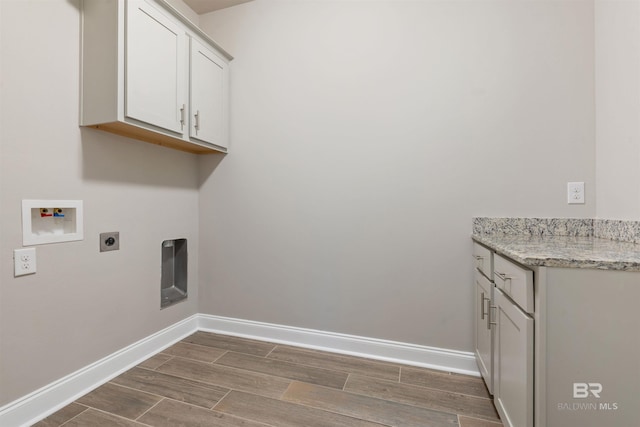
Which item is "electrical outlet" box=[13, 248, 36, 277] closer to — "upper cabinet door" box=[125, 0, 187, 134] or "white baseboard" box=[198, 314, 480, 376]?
"upper cabinet door" box=[125, 0, 187, 134]

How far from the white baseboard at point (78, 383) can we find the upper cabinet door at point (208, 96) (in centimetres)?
147

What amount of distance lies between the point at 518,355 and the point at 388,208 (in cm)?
112

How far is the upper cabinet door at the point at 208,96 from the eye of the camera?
202 cm

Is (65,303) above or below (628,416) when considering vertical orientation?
above

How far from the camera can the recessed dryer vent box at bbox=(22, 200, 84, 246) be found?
1.37m

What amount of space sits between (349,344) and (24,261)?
74.4 inches

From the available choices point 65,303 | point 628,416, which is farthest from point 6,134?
point 628,416

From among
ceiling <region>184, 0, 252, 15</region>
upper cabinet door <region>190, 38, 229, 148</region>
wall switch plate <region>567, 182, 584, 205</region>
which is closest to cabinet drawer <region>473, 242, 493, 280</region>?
wall switch plate <region>567, 182, 584, 205</region>

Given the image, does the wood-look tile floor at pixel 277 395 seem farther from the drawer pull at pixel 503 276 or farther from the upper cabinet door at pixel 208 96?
the upper cabinet door at pixel 208 96

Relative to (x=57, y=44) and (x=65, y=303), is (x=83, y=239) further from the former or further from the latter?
(x=57, y=44)

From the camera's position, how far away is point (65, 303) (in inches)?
60.7

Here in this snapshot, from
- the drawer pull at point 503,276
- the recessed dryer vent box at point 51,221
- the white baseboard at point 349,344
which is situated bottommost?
the white baseboard at point 349,344

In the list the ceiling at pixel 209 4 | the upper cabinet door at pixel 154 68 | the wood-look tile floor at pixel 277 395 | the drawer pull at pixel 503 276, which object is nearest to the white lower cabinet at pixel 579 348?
the drawer pull at pixel 503 276

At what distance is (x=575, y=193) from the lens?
1.71 metres
